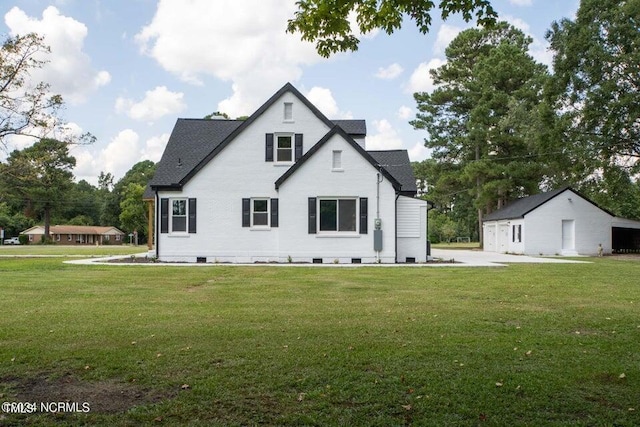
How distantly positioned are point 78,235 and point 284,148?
73.8 meters

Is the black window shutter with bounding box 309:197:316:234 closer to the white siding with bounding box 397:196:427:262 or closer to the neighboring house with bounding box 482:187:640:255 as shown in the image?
the white siding with bounding box 397:196:427:262

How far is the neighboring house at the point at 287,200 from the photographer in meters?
21.7

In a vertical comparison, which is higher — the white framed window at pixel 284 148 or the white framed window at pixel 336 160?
the white framed window at pixel 284 148

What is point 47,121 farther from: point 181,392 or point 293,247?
point 181,392

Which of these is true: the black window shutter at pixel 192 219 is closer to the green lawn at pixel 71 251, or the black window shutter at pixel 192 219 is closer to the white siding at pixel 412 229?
the white siding at pixel 412 229

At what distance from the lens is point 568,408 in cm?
428

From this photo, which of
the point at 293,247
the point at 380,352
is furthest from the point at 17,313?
the point at 293,247

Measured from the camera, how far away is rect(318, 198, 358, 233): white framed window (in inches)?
865

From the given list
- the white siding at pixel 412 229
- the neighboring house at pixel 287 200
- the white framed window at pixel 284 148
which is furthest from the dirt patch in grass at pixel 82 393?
the white siding at pixel 412 229

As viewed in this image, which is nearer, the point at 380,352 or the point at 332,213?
the point at 380,352

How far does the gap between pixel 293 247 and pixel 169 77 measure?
9032 millimetres

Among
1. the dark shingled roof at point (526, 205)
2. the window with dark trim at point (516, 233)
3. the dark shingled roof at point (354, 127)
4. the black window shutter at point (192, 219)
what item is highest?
the dark shingled roof at point (354, 127)

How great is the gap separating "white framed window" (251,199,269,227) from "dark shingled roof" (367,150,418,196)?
6087 mm

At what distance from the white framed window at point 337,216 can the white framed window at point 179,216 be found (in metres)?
5.99
